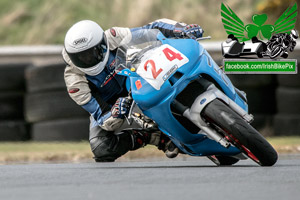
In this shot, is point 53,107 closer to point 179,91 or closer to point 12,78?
point 12,78

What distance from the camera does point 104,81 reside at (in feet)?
21.2

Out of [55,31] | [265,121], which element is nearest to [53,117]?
[265,121]

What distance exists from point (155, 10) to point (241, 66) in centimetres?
841

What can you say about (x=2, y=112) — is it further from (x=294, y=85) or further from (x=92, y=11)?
(x=92, y=11)

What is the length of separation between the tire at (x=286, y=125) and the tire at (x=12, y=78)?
3515 mm

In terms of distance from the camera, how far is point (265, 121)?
9.34m

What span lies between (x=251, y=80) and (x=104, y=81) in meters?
3.42

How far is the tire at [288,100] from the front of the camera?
909cm

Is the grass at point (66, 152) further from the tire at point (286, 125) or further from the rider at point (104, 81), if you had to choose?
the rider at point (104, 81)

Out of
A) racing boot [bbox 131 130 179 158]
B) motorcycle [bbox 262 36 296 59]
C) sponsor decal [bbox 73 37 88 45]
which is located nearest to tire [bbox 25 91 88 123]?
racing boot [bbox 131 130 179 158]

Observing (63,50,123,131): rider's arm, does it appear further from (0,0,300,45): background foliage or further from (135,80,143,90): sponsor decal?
(0,0,300,45): background foliage

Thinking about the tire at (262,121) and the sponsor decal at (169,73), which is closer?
the sponsor decal at (169,73)

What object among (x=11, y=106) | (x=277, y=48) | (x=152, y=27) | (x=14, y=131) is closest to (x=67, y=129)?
(x=14, y=131)

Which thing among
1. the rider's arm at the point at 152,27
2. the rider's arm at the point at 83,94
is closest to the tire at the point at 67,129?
the rider's arm at the point at 83,94
